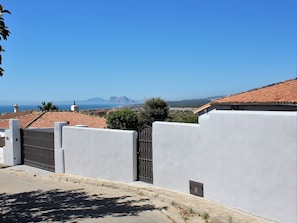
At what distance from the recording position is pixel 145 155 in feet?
36.6

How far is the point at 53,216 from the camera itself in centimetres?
791

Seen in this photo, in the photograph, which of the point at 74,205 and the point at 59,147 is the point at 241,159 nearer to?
the point at 74,205

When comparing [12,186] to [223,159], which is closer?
[223,159]

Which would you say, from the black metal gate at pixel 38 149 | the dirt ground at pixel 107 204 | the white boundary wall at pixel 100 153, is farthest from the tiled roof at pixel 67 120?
the dirt ground at pixel 107 204

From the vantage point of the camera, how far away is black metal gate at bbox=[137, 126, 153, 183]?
36.0 feet

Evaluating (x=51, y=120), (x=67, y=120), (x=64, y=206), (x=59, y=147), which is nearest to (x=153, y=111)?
(x=67, y=120)

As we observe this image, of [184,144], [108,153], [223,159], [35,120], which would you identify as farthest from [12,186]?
[35,120]

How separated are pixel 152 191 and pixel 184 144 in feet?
5.57

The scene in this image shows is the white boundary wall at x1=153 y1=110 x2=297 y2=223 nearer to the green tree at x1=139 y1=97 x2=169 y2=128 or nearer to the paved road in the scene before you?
the paved road

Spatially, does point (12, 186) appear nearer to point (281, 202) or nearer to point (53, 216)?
point (53, 216)

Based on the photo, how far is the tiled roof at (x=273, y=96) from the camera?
13216mm

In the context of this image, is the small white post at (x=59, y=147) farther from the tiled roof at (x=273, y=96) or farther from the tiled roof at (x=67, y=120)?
the tiled roof at (x=67, y=120)

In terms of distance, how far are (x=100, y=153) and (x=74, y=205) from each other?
375 centimetres

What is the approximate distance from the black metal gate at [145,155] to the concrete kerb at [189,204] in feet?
1.35
